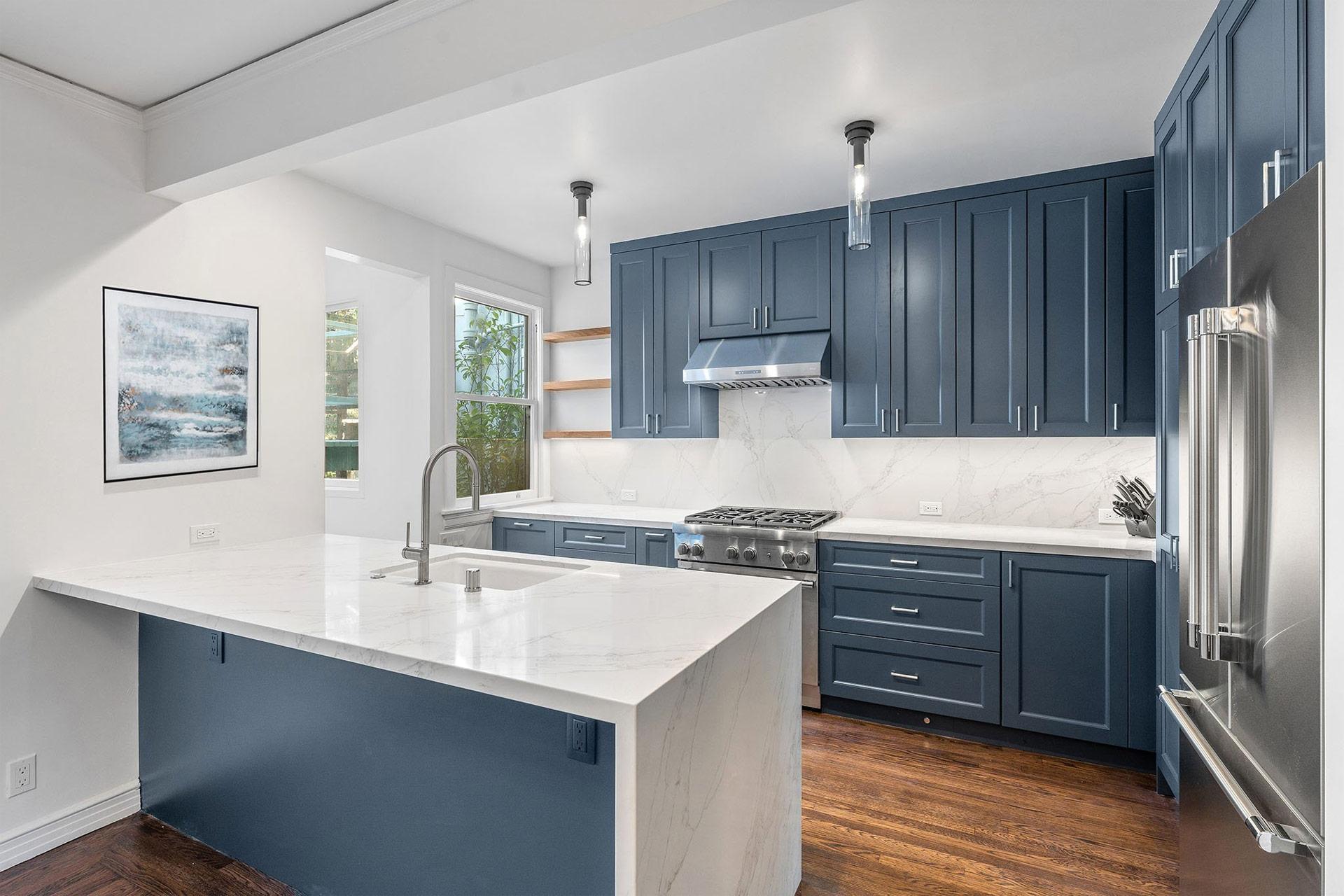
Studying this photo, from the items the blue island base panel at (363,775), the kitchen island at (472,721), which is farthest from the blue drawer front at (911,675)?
the blue island base panel at (363,775)

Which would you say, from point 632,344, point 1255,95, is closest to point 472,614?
point 1255,95

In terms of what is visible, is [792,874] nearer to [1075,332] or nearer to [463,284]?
[1075,332]

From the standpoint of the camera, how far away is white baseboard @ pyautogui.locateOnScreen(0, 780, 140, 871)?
7.23 ft

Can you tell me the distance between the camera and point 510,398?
15.5 ft

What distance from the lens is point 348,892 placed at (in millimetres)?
1895

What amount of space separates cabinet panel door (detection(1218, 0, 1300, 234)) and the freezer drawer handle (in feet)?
3.83

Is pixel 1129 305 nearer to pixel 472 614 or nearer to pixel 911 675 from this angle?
pixel 911 675

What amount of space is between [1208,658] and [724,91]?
7.05 feet

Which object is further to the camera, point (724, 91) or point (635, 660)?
point (724, 91)

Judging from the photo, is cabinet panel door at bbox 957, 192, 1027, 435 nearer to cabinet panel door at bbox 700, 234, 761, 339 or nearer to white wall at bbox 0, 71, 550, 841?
cabinet panel door at bbox 700, 234, 761, 339

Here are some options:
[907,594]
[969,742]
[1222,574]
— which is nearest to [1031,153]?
[907,594]

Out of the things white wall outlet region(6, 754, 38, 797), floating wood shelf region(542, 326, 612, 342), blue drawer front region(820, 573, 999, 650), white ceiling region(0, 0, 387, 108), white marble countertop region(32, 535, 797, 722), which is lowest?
white wall outlet region(6, 754, 38, 797)

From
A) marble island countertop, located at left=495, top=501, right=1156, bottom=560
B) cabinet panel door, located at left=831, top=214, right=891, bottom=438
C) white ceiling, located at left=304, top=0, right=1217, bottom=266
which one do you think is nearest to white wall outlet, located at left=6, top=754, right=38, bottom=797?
marble island countertop, located at left=495, top=501, right=1156, bottom=560

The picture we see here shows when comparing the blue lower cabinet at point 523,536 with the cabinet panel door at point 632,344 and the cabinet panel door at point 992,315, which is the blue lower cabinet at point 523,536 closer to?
the cabinet panel door at point 632,344
